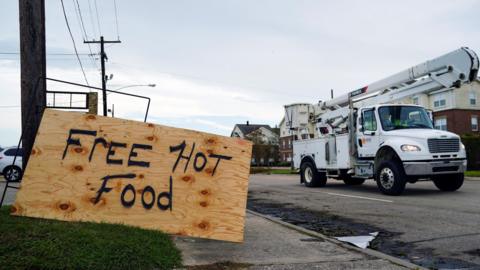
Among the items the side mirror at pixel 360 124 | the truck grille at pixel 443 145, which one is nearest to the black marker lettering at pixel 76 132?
the truck grille at pixel 443 145

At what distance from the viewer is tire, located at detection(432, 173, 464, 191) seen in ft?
41.9

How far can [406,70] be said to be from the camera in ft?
45.0

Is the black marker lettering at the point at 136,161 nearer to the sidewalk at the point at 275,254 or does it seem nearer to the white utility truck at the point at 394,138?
the sidewalk at the point at 275,254

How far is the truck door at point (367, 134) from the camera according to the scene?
13.1 m

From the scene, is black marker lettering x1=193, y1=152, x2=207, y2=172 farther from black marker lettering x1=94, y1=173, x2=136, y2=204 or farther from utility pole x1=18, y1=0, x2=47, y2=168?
utility pole x1=18, y1=0, x2=47, y2=168

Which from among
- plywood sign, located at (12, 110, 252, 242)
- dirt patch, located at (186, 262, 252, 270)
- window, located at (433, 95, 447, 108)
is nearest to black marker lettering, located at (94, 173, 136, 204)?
plywood sign, located at (12, 110, 252, 242)

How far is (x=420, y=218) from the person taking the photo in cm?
814

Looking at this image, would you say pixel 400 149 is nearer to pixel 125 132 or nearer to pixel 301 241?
pixel 301 241

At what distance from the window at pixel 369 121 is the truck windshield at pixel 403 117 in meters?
0.25

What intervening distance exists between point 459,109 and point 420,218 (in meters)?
39.2

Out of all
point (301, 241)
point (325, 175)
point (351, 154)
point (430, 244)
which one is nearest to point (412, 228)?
point (430, 244)

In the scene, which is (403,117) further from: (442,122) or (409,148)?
(442,122)

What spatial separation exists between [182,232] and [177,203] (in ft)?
1.17

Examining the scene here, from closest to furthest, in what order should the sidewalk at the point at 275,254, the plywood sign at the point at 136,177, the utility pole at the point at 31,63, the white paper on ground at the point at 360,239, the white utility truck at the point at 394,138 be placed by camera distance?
the sidewalk at the point at 275,254 < the plywood sign at the point at 136,177 < the white paper on ground at the point at 360,239 < the utility pole at the point at 31,63 < the white utility truck at the point at 394,138
